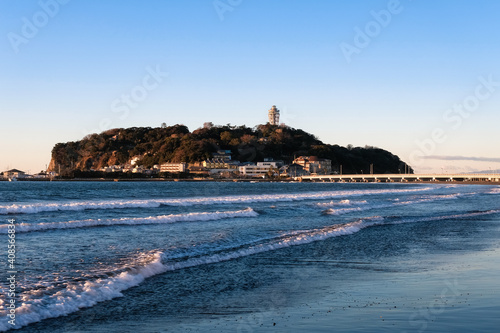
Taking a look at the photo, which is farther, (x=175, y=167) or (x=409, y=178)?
(x=175, y=167)

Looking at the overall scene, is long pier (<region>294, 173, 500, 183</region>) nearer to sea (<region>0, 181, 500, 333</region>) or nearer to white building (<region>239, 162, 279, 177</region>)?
white building (<region>239, 162, 279, 177</region>)

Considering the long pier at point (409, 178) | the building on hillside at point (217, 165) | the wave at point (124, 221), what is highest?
the building on hillside at point (217, 165)

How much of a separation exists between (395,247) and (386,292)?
6.57 m

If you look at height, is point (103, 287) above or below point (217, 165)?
below

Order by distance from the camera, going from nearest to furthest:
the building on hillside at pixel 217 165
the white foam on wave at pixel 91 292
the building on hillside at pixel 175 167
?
the white foam on wave at pixel 91 292 → the building on hillside at pixel 175 167 → the building on hillside at pixel 217 165

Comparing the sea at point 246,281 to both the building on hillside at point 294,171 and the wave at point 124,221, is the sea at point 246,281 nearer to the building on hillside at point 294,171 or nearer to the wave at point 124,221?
the wave at point 124,221

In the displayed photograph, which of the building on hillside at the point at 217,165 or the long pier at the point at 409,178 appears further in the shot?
the building on hillside at the point at 217,165

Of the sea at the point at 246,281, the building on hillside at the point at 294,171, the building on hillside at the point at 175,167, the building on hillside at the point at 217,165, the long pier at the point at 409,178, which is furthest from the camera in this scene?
the building on hillside at the point at 217,165

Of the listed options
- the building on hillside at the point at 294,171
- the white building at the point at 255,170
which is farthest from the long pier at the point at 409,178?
the white building at the point at 255,170

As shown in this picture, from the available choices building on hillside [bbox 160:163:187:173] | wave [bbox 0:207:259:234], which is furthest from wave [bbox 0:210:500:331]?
building on hillside [bbox 160:163:187:173]

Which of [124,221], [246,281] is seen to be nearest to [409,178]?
Result: [124,221]

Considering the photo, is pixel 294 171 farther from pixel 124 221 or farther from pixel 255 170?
pixel 124 221

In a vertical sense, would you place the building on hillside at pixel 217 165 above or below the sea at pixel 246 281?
above

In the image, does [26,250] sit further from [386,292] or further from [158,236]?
[386,292]
